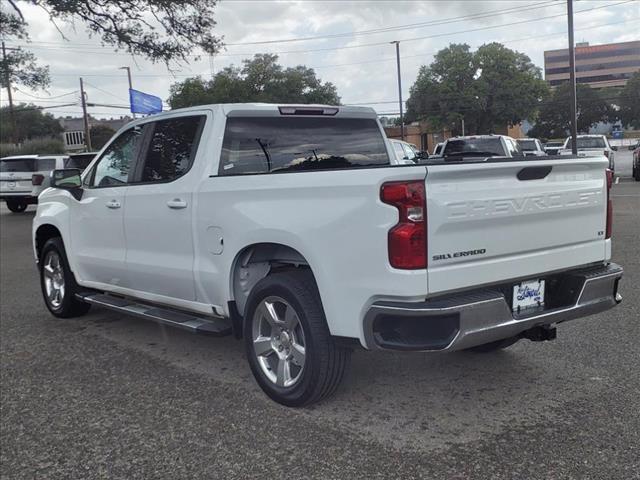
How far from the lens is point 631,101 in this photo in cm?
7819

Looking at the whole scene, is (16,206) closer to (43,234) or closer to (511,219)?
(43,234)

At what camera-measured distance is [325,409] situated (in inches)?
155

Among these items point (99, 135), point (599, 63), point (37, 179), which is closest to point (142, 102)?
point (37, 179)

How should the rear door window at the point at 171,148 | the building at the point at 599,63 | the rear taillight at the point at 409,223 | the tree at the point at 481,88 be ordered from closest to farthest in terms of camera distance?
the rear taillight at the point at 409,223, the rear door window at the point at 171,148, the tree at the point at 481,88, the building at the point at 599,63

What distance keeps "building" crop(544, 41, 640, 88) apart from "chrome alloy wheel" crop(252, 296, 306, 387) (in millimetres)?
138370

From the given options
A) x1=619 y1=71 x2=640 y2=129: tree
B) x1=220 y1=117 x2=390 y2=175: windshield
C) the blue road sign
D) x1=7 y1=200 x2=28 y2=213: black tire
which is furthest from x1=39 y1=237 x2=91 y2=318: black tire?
x1=619 y1=71 x2=640 y2=129: tree

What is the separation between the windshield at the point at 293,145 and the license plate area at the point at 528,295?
162 centimetres

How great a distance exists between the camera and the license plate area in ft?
11.9

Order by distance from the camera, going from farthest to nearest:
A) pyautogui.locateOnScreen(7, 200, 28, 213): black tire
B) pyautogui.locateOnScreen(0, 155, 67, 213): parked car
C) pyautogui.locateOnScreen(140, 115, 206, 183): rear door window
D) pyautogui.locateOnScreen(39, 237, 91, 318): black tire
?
1. pyautogui.locateOnScreen(7, 200, 28, 213): black tire
2. pyautogui.locateOnScreen(0, 155, 67, 213): parked car
3. pyautogui.locateOnScreen(39, 237, 91, 318): black tire
4. pyautogui.locateOnScreen(140, 115, 206, 183): rear door window

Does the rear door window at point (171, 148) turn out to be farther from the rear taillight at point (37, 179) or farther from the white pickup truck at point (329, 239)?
the rear taillight at point (37, 179)

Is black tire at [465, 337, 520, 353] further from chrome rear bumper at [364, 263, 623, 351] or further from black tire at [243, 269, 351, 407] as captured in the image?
black tire at [243, 269, 351, 407]

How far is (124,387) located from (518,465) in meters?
2.73

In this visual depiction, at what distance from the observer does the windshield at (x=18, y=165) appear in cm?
2123

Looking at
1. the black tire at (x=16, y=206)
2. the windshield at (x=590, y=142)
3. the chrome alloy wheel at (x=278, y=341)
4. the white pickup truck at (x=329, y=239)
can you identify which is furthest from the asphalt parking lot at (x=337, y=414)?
the windshield at (x=590, y=142)
